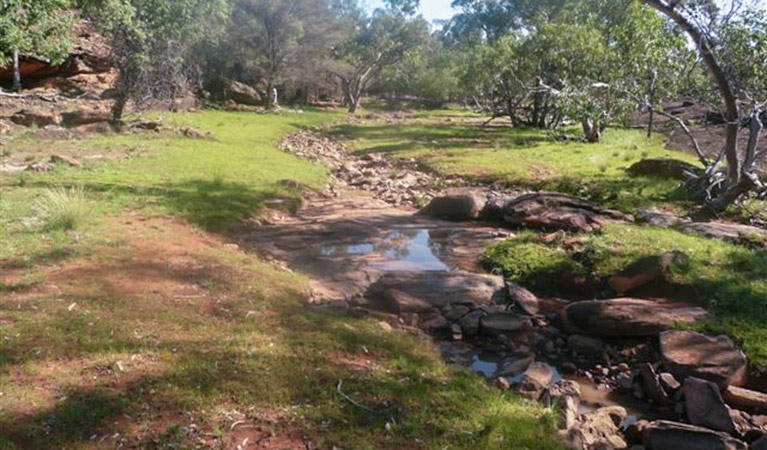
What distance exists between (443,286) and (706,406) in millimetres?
3699

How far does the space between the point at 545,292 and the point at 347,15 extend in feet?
160

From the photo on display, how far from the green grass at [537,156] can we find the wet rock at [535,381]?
318 inches

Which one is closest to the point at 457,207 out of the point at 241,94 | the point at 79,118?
the point at 79,118

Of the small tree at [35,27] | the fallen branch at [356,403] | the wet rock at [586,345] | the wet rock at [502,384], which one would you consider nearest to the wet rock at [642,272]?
the wet rock at [586,345]

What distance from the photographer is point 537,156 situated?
2083 centimetres

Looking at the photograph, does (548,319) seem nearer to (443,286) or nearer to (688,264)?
(443,286)

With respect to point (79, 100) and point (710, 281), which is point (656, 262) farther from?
point (79, 100)

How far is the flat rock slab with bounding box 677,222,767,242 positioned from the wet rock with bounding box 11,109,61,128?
19.5 meters

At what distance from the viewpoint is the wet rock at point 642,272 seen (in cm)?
791

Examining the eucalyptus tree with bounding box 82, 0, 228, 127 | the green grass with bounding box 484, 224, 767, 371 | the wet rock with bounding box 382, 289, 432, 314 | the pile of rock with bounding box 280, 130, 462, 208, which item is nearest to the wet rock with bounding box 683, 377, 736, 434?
the green grass with bounding box 484, 224, 767, 371

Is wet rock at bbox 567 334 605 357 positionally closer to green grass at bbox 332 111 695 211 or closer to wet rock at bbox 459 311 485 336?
wet rock at bbox 459 311 485 336

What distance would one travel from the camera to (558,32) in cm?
2677

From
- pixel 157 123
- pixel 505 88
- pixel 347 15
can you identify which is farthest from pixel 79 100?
pixel 347 15

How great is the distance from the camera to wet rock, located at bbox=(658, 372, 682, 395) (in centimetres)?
555
